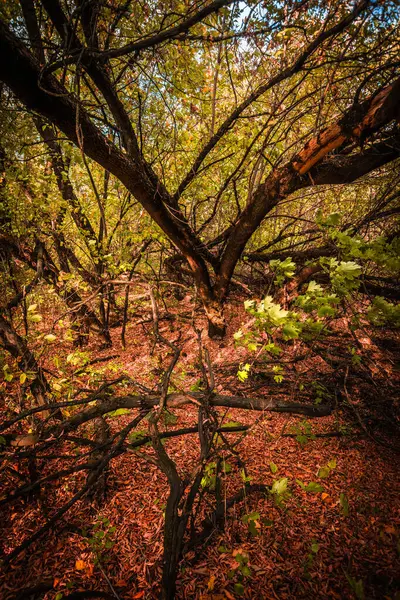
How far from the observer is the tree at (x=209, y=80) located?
2244 mm

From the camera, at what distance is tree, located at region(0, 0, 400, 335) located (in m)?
2.24

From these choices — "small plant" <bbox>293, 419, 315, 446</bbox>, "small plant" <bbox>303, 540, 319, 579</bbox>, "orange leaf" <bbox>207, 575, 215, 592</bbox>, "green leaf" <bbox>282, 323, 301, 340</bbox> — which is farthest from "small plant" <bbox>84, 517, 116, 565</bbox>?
"green leaf" <bbox>282, 323, 301, 340</bbox>

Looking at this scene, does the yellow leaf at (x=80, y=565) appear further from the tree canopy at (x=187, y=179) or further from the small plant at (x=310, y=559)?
the small plant at (x=310, y=559)

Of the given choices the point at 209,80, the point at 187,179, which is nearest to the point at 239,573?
the point at 187,179

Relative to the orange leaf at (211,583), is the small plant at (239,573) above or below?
above

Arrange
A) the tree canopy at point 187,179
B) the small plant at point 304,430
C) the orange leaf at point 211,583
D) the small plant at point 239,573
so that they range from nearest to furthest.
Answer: the small plant at point 239,573
the orange leaf at point 211,583
the tree canopy at point 187,179
the small plant at point 304,430

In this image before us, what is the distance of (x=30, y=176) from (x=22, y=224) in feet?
4.39

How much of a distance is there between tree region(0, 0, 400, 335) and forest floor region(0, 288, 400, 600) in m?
2.91

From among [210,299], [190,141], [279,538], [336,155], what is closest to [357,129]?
[336,155]

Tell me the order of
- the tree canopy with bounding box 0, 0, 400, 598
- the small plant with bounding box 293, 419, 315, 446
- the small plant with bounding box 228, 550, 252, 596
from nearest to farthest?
the small plant with bounding box 228, 550, 252, 596
the tree canopy with bounding box 0, 0, 400, 598
the small plant with bounding box 293, 419, 315, 446

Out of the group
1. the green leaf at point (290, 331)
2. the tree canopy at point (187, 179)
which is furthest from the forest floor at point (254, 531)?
the green leaf at point (290, 331)

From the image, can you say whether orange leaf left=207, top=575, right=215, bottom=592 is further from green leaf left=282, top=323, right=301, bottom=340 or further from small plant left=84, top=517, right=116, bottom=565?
green leaf left=282, top=323, right=301, bottom=340

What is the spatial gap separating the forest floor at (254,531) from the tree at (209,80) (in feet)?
9.53

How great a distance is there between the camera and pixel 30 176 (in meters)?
4.57
